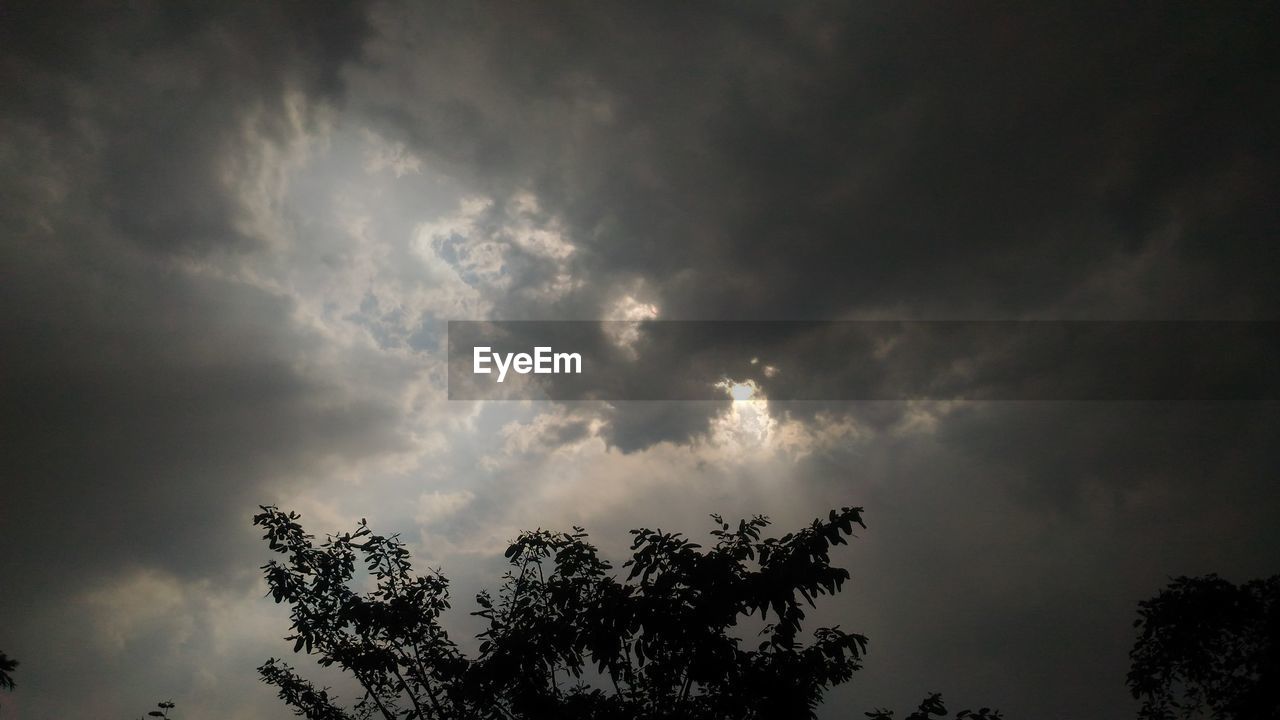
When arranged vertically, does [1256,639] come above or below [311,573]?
below

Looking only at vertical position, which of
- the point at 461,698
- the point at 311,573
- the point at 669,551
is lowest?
the point at 461,698

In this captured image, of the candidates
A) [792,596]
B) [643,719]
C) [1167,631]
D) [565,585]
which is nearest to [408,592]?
[565,585]

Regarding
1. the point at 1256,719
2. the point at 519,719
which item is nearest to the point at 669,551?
the point at 519,719

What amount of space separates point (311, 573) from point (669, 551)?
738 centimetres

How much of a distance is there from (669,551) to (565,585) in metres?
1.97

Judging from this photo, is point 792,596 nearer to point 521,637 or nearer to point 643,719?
point 643,719

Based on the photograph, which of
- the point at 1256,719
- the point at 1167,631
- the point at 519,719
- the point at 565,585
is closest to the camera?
the point at 565,585

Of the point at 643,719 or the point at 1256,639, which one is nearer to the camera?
the point at 643,719

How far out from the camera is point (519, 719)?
10.2 metres

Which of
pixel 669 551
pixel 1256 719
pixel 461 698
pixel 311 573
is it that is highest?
pixel 311 573

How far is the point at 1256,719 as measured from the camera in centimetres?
1473

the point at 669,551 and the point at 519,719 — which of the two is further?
the point at 519,719

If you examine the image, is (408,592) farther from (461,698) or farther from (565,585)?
(565,585)

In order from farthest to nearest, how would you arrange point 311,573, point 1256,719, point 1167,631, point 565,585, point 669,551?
point 1167,631, point 1256,719, point 311,573, point 565,585, point 669,551
